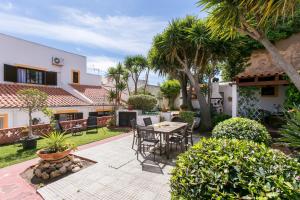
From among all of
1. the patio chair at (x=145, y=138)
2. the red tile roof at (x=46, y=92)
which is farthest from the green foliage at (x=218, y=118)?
the red tile roof at (x=46, y=92)

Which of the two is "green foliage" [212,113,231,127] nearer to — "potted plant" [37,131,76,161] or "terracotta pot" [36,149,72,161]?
"potted plant" [37,131,76,161]

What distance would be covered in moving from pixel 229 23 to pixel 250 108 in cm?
633

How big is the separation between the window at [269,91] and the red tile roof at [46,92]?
14743 mm

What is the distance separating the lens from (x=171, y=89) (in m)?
20.4

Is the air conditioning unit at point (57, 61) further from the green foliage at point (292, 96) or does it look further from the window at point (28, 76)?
the green foliage at point (292, 96)

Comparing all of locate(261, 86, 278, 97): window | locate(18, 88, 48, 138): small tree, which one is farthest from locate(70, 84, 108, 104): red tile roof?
locate(261, 86, 278, 97): window

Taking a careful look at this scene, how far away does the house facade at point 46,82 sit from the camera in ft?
36.3

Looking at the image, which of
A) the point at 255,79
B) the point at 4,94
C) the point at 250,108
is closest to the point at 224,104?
the point at 250,108

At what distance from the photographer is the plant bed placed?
478 centimetres

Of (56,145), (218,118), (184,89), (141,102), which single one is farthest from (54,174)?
(184,89)

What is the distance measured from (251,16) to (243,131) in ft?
15.8

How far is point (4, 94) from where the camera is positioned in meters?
11.1

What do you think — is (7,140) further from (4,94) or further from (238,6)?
(238,6)

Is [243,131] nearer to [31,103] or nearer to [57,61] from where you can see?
[31,103]
